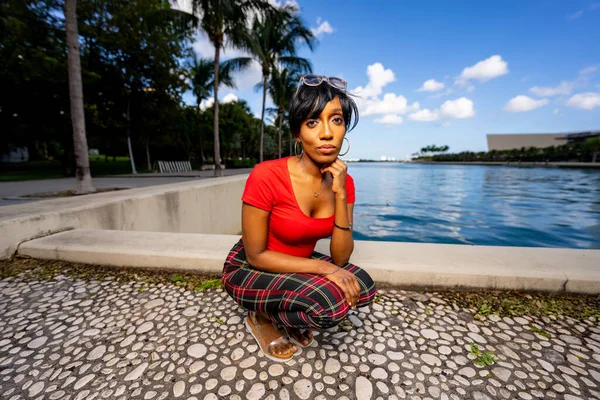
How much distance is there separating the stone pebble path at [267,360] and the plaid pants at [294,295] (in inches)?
17.3

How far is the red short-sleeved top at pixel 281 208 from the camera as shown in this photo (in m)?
1.46

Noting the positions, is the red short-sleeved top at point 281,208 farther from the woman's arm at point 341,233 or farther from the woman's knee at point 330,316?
the woman's knee at point 330,316

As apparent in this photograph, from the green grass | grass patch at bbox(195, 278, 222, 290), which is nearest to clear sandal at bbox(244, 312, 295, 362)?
grass patch at bbox(195, 278, 222, 290)

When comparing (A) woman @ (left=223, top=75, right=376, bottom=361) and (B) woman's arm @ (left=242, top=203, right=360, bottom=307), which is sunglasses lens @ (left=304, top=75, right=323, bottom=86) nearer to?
(A) woman @ (left=223, top=75, right=376, bottom=361)

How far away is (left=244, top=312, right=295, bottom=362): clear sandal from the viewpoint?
1703mm

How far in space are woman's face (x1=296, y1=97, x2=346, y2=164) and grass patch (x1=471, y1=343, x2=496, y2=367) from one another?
1.64m

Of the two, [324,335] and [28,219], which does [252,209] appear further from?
[28,219]

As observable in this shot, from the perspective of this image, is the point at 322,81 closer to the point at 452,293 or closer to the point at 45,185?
the point at 452,293

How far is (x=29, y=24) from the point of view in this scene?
12.1m

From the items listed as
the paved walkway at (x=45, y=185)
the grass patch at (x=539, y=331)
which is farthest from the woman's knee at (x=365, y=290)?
the paved walkway at (x=45, y=185)

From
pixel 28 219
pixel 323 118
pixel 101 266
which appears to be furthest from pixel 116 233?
pixel 323 118

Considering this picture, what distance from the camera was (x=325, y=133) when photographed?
4.73 feet

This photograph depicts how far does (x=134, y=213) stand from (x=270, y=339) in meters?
4.45

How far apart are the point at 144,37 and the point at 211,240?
56.6 feet
